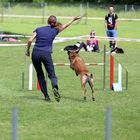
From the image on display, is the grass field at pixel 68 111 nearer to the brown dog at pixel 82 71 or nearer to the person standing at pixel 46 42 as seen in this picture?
the brown dog at pixel 82 71

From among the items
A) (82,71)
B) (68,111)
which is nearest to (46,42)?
(82,71)

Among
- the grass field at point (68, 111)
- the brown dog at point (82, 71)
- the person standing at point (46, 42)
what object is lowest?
the grass field at point (68, 111)

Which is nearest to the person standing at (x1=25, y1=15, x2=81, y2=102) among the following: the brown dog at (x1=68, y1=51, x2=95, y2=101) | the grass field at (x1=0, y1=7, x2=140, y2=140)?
the brown dog at (x1=68, y1=51, x2=95, y2=101)

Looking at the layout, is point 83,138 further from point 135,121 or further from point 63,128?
point 135,121

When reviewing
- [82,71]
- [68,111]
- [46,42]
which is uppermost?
[46,42]

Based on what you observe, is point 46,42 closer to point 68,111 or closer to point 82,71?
point 82,71

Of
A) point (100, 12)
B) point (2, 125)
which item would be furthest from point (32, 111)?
point (100, 12)

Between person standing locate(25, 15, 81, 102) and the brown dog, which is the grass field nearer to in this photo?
the brown dog

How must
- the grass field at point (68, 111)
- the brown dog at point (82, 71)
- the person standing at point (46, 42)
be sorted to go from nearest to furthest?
the grass field at point (68, 111), the person standing at point (46, 42), the brown dog at point (82, 71)

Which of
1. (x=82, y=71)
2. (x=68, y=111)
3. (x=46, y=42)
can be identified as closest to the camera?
(x=68, y=111)

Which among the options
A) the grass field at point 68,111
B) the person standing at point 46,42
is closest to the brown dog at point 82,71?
the grass field at point 68,111

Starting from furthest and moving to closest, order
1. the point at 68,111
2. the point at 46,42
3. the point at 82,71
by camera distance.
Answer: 1. the point at 82,71
2. the point at 46,42
3. the point at 68,111

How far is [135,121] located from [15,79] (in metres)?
6.56

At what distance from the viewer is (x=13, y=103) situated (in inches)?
522
